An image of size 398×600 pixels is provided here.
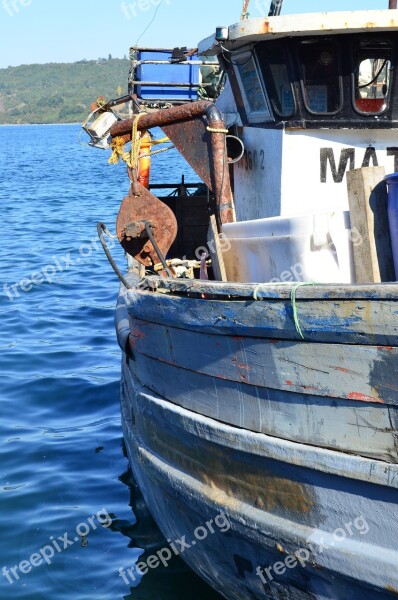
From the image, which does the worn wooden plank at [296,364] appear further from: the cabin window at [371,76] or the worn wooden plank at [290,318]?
the cabin window at [371,76]

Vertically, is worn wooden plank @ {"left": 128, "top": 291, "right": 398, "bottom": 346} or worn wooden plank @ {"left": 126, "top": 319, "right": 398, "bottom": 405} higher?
worn wooden plank @ {"left": 128, "top": 291, "right": 398, "bottom": 346}

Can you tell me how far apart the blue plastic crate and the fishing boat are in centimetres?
729

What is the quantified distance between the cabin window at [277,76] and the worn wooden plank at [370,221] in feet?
4.65

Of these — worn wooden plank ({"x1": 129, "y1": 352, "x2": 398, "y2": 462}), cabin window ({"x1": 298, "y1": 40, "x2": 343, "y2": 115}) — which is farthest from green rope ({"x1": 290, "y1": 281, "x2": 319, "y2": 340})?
cabin window ({"x1": 298, "y1": 40, "x2": 343, "y2": 115})

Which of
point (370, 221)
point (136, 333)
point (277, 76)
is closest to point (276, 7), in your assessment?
point (277, 76)

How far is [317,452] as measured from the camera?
4.20 metres

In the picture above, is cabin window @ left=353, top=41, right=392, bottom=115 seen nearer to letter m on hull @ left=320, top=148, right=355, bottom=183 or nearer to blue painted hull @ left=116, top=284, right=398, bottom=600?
letter m on hull @ left=320, top=148, right=355, bottom=183

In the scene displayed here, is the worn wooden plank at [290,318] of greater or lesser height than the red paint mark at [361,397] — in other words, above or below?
above

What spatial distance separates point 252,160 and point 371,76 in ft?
3.85

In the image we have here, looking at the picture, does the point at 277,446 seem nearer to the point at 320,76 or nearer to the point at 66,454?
the point at 320,76

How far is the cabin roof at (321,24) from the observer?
5.29 m

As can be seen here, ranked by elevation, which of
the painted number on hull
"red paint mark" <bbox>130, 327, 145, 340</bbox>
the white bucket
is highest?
the painted number on hull

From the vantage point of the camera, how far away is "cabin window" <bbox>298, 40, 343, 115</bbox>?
5.59m

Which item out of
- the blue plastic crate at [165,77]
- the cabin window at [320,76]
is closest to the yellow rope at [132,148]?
the cabin window at [320,76]
